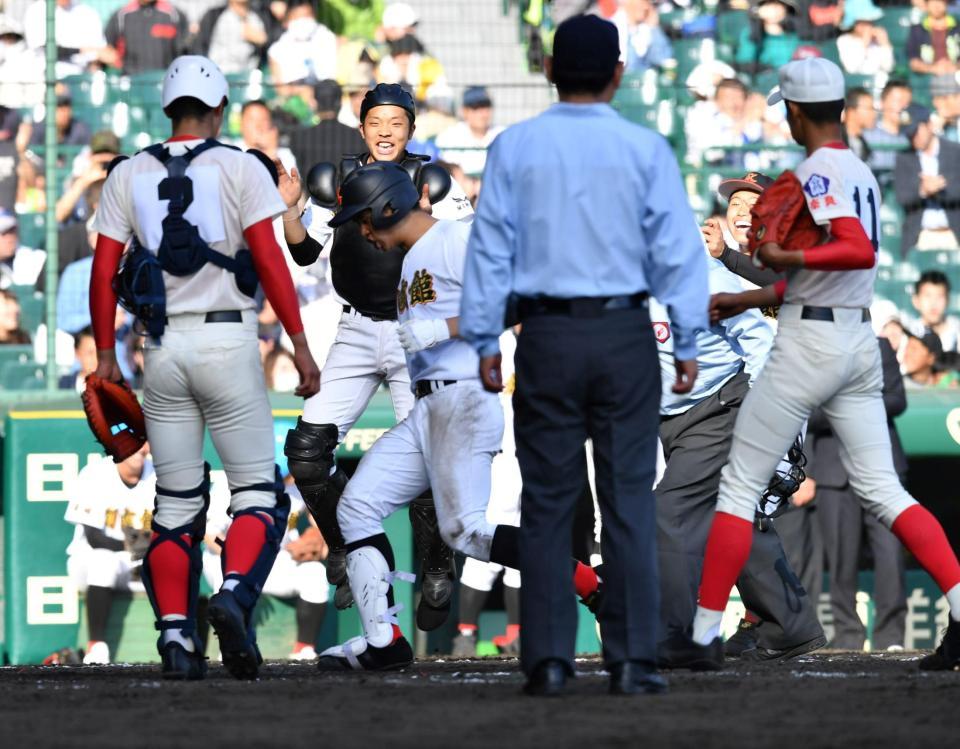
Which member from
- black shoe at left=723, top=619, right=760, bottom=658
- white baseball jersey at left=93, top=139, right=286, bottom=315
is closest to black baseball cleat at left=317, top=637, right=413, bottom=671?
white baseball jersey at left=93, top=139, right=286, bottom=315

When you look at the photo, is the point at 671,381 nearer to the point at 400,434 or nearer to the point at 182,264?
the point at 400,434

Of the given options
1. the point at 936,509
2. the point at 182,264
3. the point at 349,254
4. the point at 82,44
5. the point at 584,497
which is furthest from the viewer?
the point at 82,44

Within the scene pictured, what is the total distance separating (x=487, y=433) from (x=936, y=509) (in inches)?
248

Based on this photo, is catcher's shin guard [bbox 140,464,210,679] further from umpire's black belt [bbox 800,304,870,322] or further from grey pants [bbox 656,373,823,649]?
umpire's black belt [bbox 800,304,870,322]

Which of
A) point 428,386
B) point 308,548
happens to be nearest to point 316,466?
point 428,386

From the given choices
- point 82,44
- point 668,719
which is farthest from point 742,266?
point 82,44

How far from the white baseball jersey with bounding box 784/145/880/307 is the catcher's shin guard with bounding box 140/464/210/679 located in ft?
7.38

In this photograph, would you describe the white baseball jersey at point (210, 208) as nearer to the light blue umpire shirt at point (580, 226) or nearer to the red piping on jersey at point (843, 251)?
the light blue umpire shirt at point (580, 226)

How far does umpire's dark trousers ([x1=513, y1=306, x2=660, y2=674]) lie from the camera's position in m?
5.43

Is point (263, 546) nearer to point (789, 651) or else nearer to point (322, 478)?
point (322, 478)

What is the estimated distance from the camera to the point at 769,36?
13766 millimetres

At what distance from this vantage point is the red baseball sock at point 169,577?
654 cm

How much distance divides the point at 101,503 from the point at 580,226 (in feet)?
19.5

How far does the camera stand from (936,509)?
1199 cm
